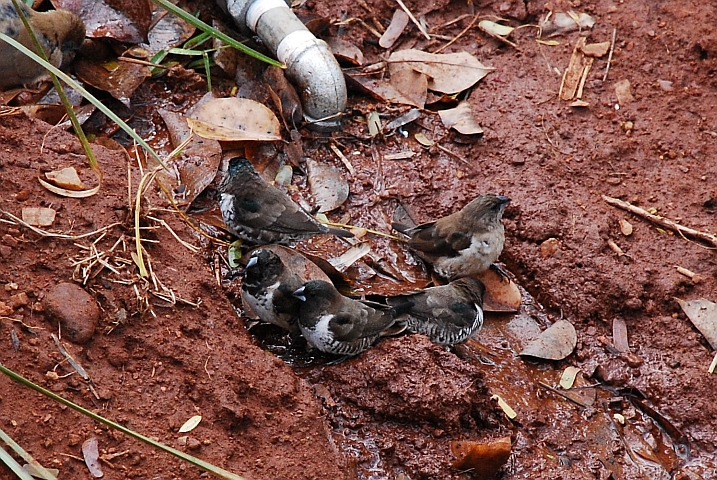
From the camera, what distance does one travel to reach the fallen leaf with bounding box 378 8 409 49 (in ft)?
25.9

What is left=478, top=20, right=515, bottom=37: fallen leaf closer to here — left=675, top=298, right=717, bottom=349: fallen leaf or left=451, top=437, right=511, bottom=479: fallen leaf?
left=675, top=298, right=717, bottom=349: fallen leaf

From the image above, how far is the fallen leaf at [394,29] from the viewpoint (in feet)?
25.9

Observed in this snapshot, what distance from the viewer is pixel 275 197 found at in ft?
21.0

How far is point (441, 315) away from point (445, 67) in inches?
106

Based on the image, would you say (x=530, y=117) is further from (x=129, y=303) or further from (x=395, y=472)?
(x=129, y=303)

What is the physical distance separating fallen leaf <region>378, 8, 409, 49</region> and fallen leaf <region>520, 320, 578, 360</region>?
3.19 meters

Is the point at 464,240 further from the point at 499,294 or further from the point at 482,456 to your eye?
the point at 482,456

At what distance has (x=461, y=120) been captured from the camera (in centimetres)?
723

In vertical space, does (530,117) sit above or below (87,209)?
below

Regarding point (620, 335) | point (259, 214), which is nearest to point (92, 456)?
point (259, 214)

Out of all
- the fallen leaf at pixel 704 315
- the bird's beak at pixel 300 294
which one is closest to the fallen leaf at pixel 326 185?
the bird's beak at pixel 300 294

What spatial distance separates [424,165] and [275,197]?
4.45ft

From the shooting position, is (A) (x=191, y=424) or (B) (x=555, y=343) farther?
(B) (x=555, y=343)

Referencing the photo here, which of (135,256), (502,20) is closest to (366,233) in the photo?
(135,256)
